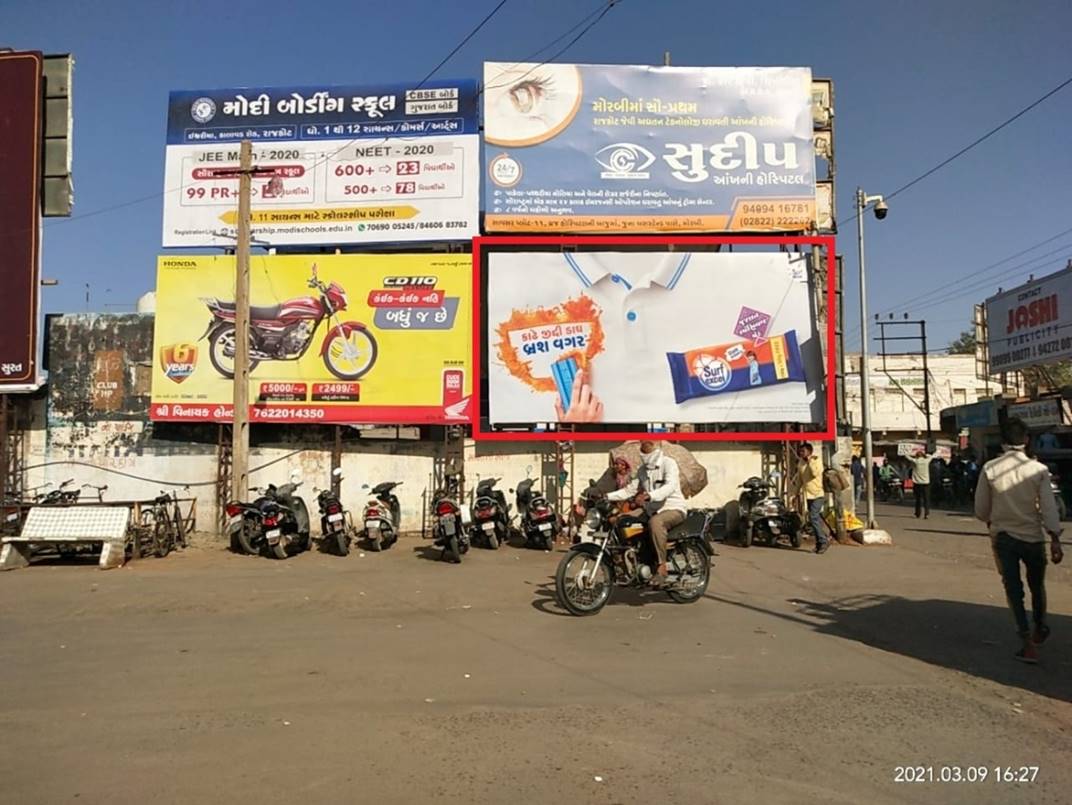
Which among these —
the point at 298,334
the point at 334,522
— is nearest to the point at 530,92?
the point at 298,334

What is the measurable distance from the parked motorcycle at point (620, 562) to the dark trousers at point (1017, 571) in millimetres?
2941

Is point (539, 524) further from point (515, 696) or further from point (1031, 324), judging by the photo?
point (1031, 324)

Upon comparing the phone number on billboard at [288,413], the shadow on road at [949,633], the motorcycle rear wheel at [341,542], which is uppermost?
the phone number on billboard at [288,413]

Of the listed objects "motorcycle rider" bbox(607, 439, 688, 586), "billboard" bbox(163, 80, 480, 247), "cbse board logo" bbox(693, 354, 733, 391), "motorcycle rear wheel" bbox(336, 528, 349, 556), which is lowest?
"motorcycle rear wheel" bbox(336, 528, 349, 556)

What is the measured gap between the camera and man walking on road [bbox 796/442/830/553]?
41.8 ft

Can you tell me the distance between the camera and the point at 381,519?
1268cm

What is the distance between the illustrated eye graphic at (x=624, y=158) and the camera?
15.2m

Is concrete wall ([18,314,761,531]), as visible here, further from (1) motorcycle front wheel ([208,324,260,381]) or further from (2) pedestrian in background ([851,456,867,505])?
(2) pedestrian in background ([851,456,867,505])

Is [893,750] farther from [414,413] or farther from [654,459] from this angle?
[414,413]

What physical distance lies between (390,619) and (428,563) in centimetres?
374

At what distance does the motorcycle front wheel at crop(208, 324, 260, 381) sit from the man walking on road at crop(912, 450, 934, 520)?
14.5 metres

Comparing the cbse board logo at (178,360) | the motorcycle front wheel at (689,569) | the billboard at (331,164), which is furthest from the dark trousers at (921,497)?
the cbse board logo at (178,360)

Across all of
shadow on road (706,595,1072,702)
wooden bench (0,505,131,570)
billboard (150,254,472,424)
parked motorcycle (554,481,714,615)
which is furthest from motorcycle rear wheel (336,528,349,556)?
shadow on road (706,595,1072,702)

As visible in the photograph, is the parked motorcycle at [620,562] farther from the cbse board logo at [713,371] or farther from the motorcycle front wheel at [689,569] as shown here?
the cbse board logo at [713,371]
